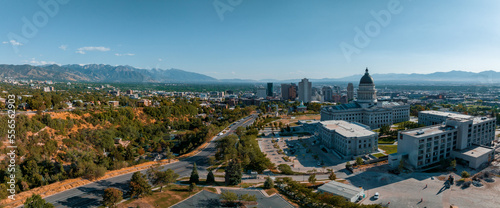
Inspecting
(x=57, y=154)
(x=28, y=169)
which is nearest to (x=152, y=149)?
(x=57, y=154)

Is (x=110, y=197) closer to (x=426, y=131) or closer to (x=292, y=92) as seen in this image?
(x=426, y=131)

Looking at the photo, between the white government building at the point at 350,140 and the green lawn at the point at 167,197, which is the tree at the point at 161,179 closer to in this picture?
the green lawn at the point at 167,197

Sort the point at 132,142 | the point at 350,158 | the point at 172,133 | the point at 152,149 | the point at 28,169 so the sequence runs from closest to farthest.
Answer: the point at 28,169
the point at 350,158
the point at 152,149
the point at 132,142
the point at 172,133

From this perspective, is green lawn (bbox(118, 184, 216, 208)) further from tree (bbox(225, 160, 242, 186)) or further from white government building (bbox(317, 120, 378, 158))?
white government building (bbox(317, 120, 378, 158))

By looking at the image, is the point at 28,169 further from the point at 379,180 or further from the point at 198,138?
the point at 379,180

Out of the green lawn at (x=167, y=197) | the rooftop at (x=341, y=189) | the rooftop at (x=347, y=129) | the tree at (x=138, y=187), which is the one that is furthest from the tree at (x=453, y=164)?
the tree at (x=138, y=187)

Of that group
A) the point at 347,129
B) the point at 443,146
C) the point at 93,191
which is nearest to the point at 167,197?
the point at 93,191
